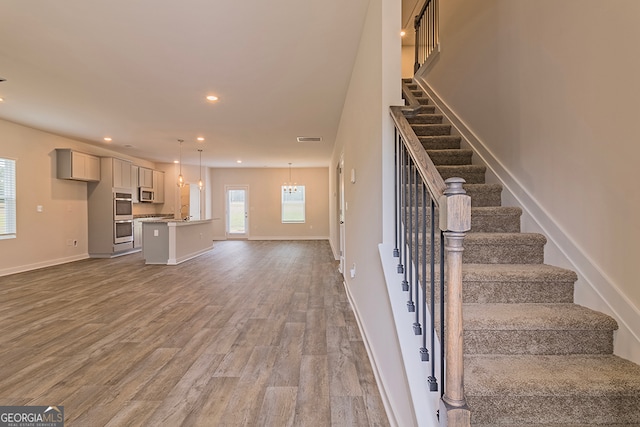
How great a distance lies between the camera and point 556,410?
125cm

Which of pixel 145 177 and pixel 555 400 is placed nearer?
pixel 555 400

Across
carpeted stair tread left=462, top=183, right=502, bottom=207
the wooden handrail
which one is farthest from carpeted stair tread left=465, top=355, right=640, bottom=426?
carpeted stair tread left=462, top=183, right=502, bottom=207

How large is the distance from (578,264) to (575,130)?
79 centimetres

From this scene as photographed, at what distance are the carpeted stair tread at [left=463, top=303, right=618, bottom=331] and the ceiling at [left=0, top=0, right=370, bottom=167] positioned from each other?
7.97 feet

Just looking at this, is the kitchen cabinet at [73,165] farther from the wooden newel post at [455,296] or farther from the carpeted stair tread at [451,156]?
the wooden newel post at [455,296]

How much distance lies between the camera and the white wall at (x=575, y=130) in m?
1.47

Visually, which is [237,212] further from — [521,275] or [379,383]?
[521,275]

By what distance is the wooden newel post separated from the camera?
0.94 metres

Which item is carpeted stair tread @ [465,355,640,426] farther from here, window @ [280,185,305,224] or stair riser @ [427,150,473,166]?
window @ [280,185,305,224]

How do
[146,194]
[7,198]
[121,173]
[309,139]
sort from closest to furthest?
[7,198]
[309,139]
[121,173]
[146,194]

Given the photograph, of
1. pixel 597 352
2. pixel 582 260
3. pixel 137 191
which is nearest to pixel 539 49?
pixel 582 260

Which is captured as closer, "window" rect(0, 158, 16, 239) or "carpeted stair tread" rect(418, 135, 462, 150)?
"carpeted stair tread" rect(418, 135, 462, 150)

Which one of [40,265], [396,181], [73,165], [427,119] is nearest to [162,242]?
[40,265]

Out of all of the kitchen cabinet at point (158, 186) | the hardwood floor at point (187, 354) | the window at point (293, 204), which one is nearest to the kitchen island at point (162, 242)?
the hardwood floor at point (187, 354)
